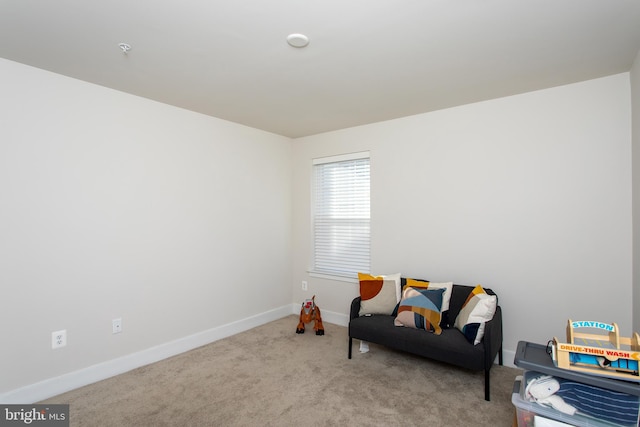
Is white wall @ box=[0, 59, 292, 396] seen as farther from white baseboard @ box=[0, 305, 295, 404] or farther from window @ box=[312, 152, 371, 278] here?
window @ box=[312, 152, 371, 278]

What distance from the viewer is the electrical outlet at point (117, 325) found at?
2.83 m

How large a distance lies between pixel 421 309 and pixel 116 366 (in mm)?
2671

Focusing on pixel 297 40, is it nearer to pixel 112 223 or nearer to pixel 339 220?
pixel 112 223

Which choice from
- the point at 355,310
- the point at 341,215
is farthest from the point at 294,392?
the point at 341,215

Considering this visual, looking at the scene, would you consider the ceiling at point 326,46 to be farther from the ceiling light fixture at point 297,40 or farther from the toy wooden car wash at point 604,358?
the toy wooden car wash at point 604,358

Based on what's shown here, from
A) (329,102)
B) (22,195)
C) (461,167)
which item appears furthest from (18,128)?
(461,167)

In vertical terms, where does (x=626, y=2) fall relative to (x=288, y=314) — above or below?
above

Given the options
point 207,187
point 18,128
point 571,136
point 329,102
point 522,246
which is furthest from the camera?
point 207,187

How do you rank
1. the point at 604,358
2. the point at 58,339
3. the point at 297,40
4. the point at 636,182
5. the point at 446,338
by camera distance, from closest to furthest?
the point at 604,358 < the point at 297,40 < the point at 636,182 < the point at 58,339 < the point at 446,338

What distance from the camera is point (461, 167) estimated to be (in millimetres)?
3242

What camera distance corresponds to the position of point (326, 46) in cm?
212

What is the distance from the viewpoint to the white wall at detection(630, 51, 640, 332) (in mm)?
2281

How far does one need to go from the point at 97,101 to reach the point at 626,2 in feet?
11.8

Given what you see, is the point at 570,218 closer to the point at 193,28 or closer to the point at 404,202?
the point at 404,202
